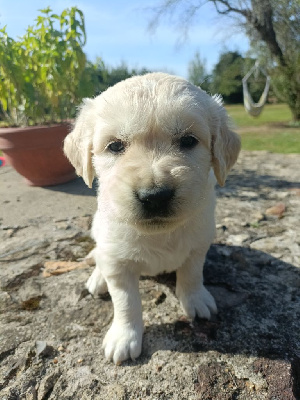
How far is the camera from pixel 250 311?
2.33m

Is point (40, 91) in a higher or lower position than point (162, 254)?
higher

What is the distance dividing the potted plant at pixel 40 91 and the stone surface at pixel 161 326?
1.38 metres


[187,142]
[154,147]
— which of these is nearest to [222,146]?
[187,142]

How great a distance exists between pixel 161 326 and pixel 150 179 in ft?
3.70

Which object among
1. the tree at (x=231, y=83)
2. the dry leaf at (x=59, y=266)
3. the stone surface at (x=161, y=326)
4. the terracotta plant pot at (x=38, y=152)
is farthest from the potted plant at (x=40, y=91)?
the tree at (x=231, y=83)

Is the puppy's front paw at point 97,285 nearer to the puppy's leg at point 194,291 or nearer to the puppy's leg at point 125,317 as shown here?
the puppy's leg at point 125,317

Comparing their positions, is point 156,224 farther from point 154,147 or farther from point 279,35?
point 279,35

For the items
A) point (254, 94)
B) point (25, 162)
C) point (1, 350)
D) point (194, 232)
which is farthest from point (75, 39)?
point (254, 94)

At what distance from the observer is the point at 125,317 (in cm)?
207

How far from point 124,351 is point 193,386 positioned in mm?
443

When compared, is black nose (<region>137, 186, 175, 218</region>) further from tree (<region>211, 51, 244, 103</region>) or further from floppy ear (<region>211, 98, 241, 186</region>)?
tree (<region>211, 51, 244, 103</region>)

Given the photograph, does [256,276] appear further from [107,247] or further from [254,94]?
[254,94]

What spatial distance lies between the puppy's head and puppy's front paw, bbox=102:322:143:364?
71 cm

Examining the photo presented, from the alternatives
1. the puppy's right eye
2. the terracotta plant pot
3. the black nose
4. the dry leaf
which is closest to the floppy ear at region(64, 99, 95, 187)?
the puppy's right eye
